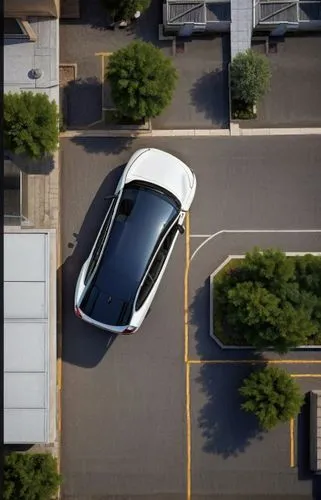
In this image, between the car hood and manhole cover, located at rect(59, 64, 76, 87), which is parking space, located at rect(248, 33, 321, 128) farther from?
manhole cover, located at rect(59, 64, 76, 87)

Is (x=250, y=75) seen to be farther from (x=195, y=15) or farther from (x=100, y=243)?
(x=100, y=243)

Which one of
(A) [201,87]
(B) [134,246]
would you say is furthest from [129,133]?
(B) [134,246]

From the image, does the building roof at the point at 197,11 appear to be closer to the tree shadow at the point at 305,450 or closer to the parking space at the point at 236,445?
the parking space at the point at 236,445

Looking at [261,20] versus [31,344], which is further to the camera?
[261,20]

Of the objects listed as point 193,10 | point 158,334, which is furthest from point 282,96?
point 158,334

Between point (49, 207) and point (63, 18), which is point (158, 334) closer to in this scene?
point (49, 207)
